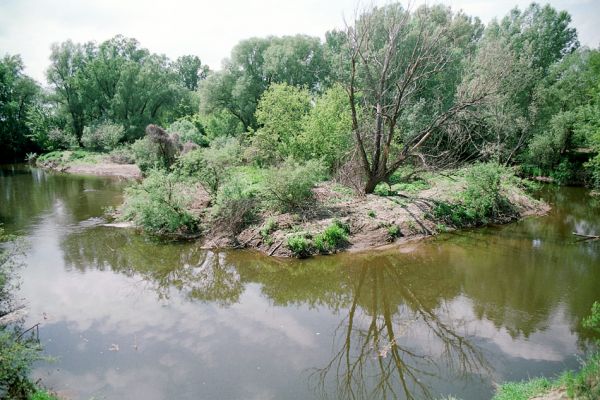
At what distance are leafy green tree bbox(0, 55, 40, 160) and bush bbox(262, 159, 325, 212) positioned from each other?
43694mm

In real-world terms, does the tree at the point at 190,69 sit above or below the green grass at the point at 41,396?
above

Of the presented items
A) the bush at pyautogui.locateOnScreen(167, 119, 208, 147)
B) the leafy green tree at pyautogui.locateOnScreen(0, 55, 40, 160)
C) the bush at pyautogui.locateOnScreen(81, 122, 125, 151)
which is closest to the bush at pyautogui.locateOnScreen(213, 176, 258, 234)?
the bush at pyautogui.locateOnScreen(167, 119, 208, 147)

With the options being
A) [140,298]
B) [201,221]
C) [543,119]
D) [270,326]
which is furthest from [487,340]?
[543,119]

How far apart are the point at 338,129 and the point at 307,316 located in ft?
46.5

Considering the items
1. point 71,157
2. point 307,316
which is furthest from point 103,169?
point 307,316

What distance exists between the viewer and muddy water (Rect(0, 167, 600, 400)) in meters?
8.26

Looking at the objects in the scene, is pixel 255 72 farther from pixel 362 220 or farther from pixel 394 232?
pixel 394 232

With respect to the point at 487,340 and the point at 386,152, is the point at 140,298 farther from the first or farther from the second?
the point at 386,152

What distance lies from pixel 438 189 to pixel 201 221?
1155 centimetres

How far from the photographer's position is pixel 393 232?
1628cm

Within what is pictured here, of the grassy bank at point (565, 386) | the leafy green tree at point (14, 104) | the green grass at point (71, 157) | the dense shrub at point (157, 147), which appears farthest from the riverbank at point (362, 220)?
the leafy green tree at point (14, 104)

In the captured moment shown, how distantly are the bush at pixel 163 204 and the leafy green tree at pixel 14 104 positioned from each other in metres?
40.2

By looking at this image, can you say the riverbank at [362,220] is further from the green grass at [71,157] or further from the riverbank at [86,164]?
the green grass at [71,157]

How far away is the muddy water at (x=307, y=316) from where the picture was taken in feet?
27.1
